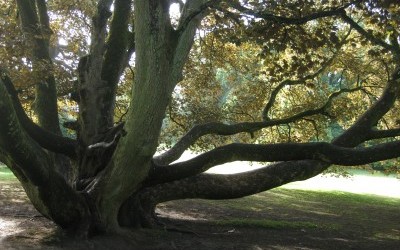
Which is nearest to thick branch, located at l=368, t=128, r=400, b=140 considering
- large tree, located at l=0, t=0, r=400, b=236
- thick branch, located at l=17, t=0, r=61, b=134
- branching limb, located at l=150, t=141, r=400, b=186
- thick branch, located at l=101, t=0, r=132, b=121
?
large tree, located at l=0, t=0, r=400, b=236

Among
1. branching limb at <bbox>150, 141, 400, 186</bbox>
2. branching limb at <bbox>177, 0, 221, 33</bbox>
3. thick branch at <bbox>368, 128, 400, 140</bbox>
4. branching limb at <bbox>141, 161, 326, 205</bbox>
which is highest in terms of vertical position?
branching limb at <bbox>177, 0, 221, 33</bbox>

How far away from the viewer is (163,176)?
902cm

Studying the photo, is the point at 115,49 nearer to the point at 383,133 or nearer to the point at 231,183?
the point at 231,183

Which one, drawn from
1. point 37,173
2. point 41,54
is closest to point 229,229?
point 37,173

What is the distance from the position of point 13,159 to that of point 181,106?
9811mm

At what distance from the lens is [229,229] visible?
1105 centimetres

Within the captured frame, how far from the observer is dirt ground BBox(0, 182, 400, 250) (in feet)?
27.4

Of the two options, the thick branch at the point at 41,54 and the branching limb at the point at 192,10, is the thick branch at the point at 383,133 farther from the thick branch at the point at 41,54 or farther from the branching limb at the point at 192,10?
the thick branch at the point at 41,54

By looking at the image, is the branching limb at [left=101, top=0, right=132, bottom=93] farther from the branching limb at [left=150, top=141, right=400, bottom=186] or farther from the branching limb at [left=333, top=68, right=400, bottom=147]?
the branching limb at [left=333, top=68, right=400, bottom=147]

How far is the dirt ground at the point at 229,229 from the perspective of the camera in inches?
329

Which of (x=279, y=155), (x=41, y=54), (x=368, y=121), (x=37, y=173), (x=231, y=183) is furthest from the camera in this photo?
(x=41, y=54)

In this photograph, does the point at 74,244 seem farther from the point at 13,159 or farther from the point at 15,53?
the point at 15,53

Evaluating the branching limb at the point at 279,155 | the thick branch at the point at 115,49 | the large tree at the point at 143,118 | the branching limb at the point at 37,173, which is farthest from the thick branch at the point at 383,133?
the branching limb at the point at 37,173

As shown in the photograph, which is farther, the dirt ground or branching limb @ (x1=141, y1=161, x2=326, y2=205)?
branching limb @ (x1=141, y1=161, x2=326, y2=205)
